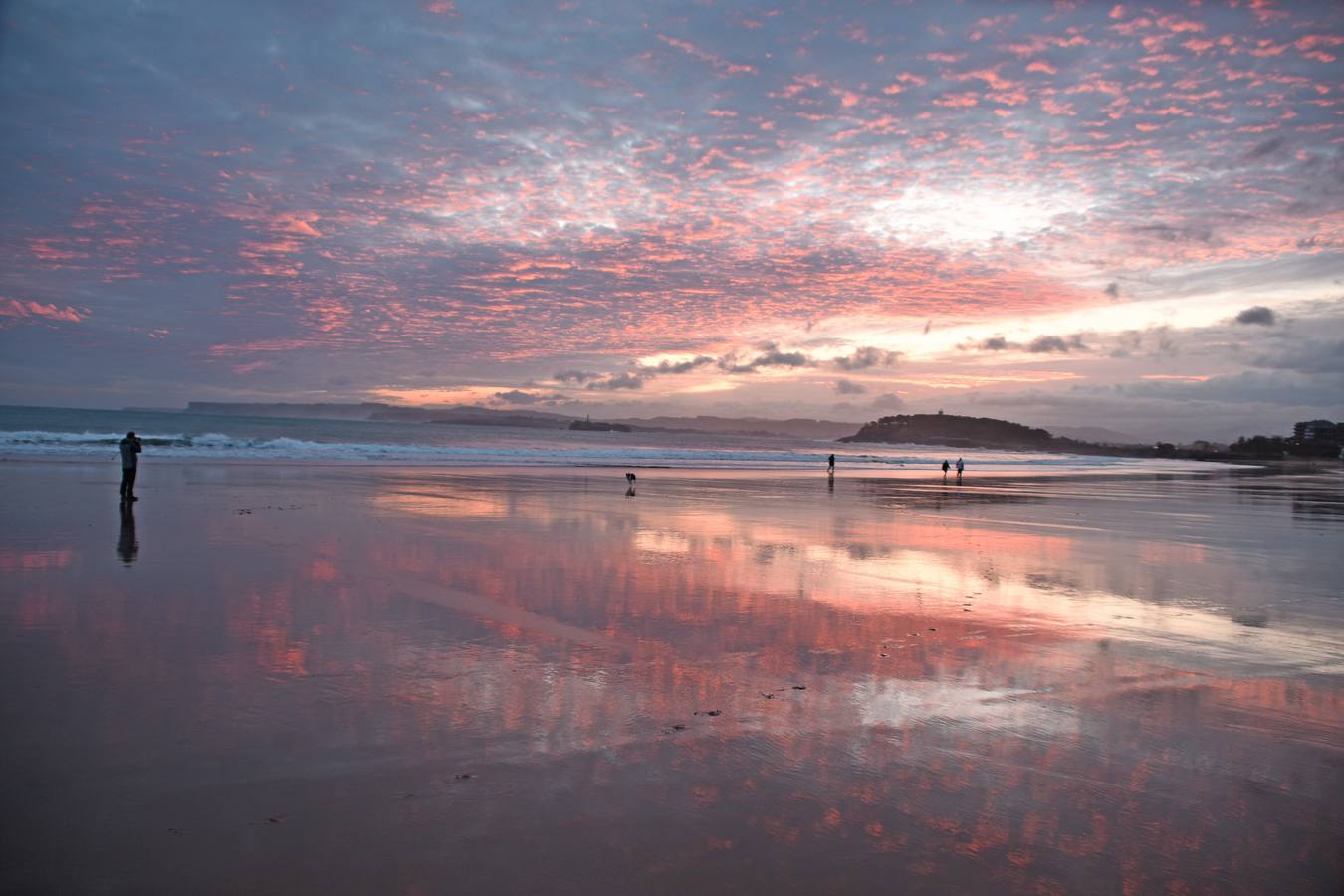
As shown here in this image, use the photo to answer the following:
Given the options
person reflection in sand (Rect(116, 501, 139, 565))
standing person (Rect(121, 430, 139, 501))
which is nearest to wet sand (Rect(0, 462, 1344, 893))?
person reflection in sand (Rect(116, 501, 139, 565))

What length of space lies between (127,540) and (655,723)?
11.4 metres

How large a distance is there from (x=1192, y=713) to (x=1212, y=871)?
8.20ft

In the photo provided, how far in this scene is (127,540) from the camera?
1295 cm

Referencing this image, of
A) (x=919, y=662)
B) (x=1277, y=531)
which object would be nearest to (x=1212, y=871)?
(x=919, y=662)

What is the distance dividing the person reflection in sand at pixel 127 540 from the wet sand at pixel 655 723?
190 millimetres

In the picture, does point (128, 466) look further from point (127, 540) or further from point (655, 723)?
point (655, 723)

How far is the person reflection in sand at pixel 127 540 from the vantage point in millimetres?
11438

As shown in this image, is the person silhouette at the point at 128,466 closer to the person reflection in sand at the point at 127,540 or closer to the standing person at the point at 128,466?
the standing person at the point at 128,466

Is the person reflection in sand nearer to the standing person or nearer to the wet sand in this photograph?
the wet sand

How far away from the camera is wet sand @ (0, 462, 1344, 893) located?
3.79 m

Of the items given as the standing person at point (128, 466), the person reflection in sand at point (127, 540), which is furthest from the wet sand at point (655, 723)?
the standing person at point (128, 466)

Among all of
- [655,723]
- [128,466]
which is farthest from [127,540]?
[655,723]

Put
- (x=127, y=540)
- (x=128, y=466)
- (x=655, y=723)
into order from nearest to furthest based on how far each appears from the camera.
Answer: (x=655, y=723) < (x=127, y=540) < (x=128, y=466)

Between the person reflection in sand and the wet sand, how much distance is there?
19 cm
